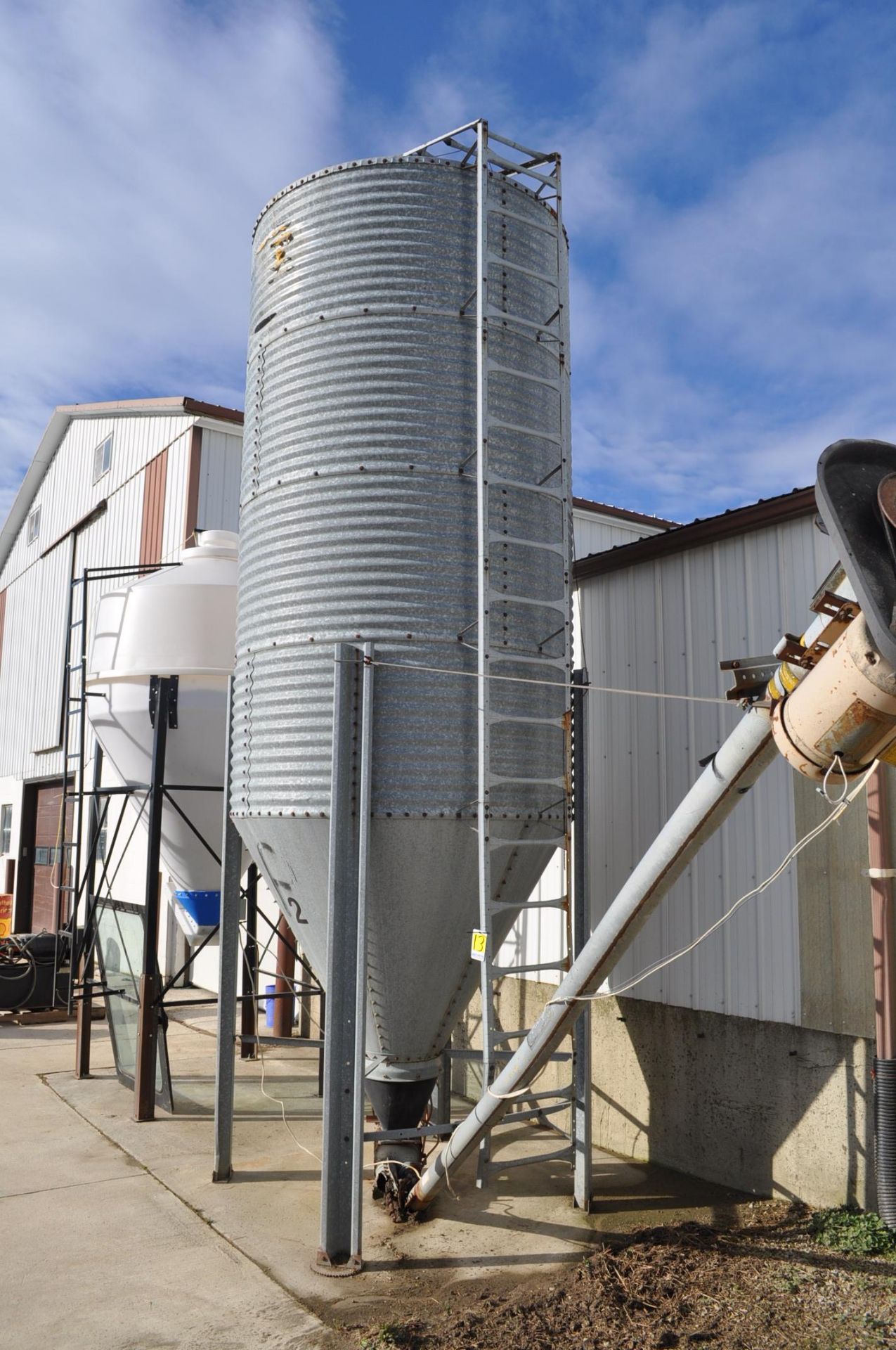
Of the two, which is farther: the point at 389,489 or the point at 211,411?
the point at 211,411

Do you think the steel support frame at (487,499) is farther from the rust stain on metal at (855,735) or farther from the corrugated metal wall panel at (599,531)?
the corrugated metal wall panel at (599,531)

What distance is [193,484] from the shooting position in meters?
14.1

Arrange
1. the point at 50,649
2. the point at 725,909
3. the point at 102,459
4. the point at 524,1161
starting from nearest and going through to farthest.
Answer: the point at 524,1161, the point at 725,909, the point at 102,459, the point at 50,649

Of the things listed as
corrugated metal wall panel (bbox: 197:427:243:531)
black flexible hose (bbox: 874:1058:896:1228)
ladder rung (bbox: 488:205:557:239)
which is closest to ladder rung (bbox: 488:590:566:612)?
ladder rung (bbox: 488:205:557:239)

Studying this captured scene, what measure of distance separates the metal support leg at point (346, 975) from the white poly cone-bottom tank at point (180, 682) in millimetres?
3451

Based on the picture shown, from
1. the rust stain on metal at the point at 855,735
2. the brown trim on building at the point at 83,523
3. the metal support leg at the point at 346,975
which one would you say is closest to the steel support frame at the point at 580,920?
the metal support leg at the point at 346,975

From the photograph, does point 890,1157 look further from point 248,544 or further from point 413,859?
point 248,544

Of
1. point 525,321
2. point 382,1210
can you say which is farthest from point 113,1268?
point 525,321

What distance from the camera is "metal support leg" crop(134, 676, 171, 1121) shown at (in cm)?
867

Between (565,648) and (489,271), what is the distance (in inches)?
97.7

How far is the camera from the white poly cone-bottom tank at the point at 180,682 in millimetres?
9031

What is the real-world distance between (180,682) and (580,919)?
13.9ft

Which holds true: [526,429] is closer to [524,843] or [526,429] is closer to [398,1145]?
[524,843]

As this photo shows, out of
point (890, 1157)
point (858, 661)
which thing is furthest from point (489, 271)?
point (890, 1157)
